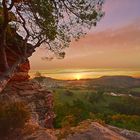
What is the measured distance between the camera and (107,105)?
12912 centimetres

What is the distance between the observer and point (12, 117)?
56.4ft

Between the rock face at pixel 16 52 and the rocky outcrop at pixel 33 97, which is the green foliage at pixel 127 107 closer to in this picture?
the rocky outcrop at pixel 33 97

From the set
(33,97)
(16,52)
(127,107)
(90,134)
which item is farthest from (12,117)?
(127,107)

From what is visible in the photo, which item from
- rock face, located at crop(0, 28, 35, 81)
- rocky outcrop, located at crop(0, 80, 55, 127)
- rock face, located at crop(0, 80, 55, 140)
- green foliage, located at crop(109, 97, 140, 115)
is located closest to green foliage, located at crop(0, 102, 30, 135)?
rock face, located at crop(0, 28, 35, 81)

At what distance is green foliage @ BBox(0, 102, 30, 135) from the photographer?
16859 millimetres

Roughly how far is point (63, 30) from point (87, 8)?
2.14m

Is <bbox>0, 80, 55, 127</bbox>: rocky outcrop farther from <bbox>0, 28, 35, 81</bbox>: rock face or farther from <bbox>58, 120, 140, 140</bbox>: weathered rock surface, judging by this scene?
<bbox>58, 120, 140, 140</bbox>: weathered rock surface

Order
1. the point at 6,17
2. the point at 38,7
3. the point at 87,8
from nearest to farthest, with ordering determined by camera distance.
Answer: the point at 6,17
the point at 38,7
the point at 87,8

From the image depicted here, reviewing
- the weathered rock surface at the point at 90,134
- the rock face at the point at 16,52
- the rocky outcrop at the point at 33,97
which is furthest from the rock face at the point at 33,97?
the weathered rock surface at the point at 90,134

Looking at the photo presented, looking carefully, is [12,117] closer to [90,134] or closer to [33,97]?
[90,134]

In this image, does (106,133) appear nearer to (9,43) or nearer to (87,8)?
(87,8)

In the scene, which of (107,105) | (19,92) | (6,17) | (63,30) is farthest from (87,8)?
(107,105)

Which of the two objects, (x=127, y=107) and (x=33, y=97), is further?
(x=127, y=107)

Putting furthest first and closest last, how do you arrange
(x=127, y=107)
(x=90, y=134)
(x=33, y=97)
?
(x=127, y=107) → (x=33, y=97) → (x=90, y=134)
